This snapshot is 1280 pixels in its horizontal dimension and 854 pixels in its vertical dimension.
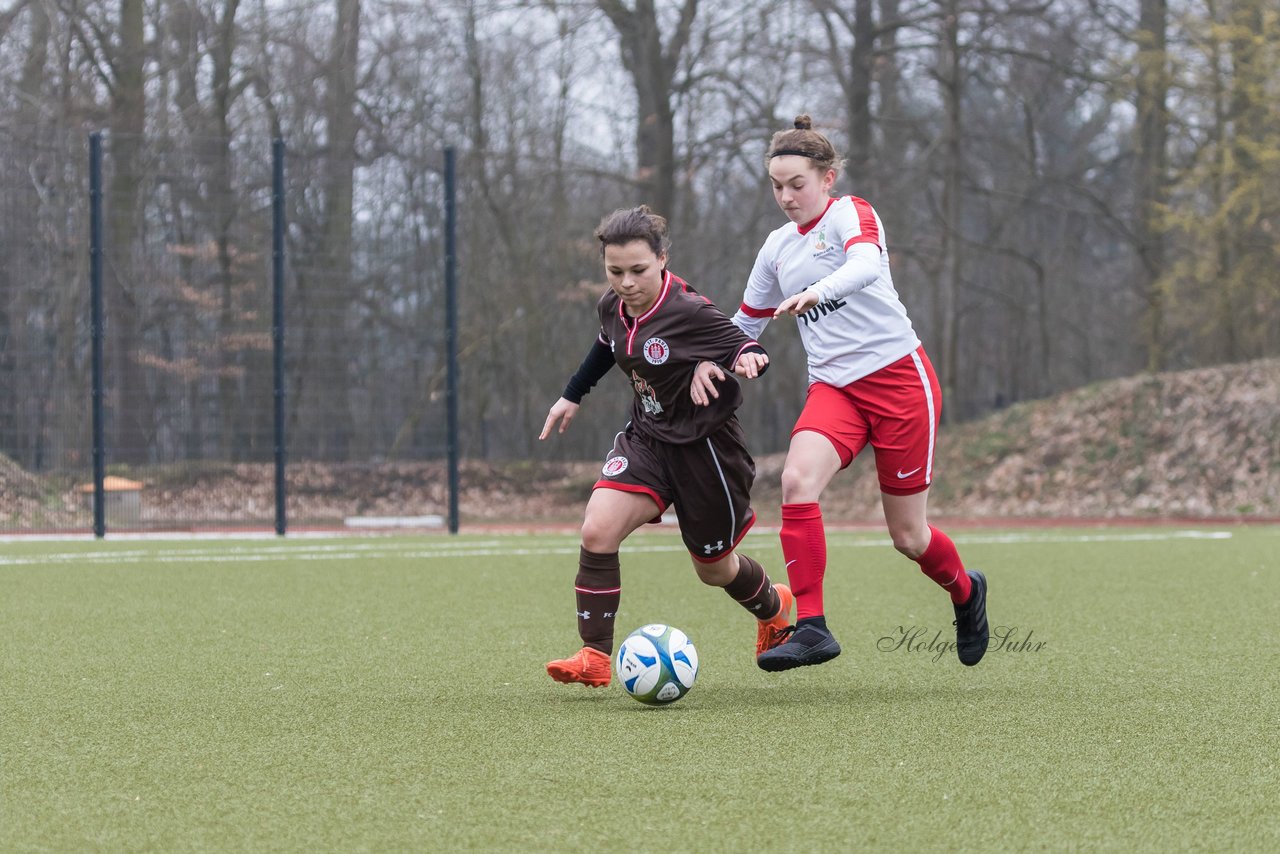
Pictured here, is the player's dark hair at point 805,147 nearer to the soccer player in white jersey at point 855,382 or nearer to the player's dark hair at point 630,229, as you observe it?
the soccer player in white jersey at point 855,382

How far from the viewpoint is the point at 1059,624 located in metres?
6.43

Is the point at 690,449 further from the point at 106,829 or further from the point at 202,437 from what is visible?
the point at 202,437

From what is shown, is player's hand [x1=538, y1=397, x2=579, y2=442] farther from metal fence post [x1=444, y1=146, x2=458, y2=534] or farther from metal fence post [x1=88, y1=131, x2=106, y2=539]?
metal fence post [x1=88, y1=131, x2=106, y2=539]

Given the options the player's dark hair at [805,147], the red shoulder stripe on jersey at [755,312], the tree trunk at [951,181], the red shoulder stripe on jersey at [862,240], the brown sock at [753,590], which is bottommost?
the brown sock at [753,590]

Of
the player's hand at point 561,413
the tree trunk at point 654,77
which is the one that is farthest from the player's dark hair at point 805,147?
the tree trunk at point 654,77

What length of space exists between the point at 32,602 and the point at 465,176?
9.03 m

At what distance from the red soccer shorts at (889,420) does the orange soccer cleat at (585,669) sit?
102 centimetres

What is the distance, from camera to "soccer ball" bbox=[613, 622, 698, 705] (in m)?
4.43

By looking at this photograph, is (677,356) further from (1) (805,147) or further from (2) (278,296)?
(2) (278,296)

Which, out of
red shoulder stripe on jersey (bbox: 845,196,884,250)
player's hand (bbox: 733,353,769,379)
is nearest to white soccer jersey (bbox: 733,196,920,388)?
red shoulder stripe on jersey (bbox: 845,196,884,250)

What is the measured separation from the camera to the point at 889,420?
16.4 ft

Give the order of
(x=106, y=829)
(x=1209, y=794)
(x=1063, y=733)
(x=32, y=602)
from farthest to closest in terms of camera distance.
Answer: (x=32, y=602) → (x=1063, y=733) → (x=1209, y=794) → (x=106, y=829)

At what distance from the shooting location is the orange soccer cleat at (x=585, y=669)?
4535 mm

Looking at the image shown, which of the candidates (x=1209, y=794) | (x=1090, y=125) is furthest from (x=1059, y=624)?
(x=1090, y=125)
